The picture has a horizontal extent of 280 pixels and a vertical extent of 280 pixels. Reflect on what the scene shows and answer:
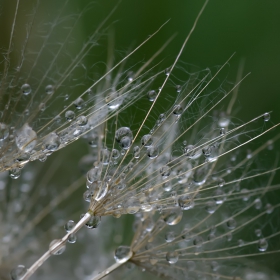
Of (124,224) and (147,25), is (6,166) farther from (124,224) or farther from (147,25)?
(147,25)

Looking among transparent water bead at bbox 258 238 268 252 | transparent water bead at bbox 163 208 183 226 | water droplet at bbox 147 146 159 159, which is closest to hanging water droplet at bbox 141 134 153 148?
water droplet at bbox 147 146 159 159

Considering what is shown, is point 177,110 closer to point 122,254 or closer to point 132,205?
point 132,205

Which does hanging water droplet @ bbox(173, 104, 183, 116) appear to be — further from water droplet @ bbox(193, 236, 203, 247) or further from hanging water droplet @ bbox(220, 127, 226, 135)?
water droplet @ bbox(193, 236, 203, 247)

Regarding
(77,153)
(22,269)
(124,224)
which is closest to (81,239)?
(124,224)

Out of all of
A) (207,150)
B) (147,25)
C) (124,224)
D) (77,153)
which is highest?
(207,150)

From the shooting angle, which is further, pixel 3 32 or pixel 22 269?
pixel 3 32

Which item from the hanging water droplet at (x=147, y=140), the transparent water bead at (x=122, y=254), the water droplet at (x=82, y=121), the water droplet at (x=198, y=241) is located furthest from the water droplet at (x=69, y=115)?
the water droplet at (x=198, y=241)
